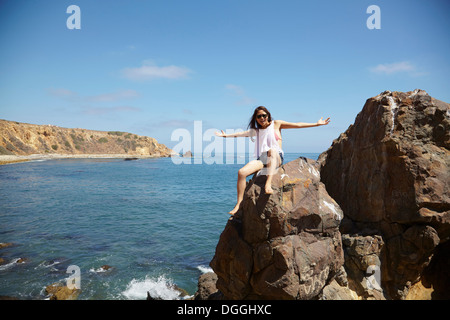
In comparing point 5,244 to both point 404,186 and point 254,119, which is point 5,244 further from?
point 404,186

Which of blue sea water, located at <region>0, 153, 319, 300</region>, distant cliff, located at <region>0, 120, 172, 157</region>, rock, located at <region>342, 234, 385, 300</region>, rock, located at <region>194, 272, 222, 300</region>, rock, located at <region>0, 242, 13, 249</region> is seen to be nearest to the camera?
rock, located at <region>342, 234, 385, 300</region>

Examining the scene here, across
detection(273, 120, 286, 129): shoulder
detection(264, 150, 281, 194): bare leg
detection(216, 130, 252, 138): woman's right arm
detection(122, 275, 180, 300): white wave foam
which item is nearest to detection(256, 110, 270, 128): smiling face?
detection(273, 120, 286, 129): shoulder

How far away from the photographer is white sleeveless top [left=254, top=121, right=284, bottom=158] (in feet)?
22.2

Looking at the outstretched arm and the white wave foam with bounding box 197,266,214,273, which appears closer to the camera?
the outstretched arm

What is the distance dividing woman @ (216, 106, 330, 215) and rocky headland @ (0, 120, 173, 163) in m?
92.8

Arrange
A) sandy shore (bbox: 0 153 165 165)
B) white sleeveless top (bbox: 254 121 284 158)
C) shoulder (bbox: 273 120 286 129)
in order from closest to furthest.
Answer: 1. white sleeveless top (bbox: 254 121 284 158)
2. shoulder (bbox: 273 120 286 129)
3. sandy shore (bbox: 0 153 165 165)

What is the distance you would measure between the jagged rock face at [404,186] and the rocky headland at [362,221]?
0.09 ft

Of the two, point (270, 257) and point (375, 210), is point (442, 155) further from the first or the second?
point (270, 257)

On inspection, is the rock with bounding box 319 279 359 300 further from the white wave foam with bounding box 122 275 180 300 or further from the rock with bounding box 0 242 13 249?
the rock with bounding box 0 242 13 249

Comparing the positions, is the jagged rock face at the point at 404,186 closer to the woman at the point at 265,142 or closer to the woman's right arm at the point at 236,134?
the woman at the point at 265,142

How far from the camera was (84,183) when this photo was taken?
162 feet

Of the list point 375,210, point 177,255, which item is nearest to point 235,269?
point 375,210

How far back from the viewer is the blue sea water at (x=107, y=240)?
1492cm

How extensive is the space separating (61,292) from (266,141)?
13653 mm
